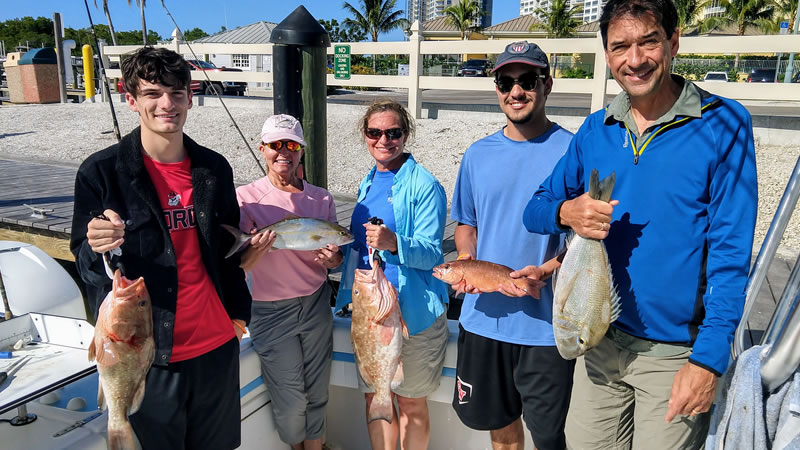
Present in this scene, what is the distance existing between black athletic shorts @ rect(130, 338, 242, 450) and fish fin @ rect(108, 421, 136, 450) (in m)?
0.21

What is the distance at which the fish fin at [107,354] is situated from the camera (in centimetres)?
204

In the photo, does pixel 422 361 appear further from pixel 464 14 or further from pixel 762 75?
pixel 464 14

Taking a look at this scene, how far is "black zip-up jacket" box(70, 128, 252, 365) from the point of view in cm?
220

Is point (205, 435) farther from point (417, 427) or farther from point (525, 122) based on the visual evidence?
point (525, 122)

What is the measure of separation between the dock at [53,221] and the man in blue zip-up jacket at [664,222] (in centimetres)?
213

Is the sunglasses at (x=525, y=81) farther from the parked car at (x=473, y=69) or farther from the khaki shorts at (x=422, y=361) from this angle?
the parked car at (x=473, y=69)

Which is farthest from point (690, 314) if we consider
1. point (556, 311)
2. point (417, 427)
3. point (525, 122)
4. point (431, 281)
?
point (417, 427)

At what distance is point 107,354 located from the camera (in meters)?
2.06

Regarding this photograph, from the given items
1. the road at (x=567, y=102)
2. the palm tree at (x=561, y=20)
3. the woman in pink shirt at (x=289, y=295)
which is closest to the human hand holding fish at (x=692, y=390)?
the woman in pink shirt at (x=289, y=295)

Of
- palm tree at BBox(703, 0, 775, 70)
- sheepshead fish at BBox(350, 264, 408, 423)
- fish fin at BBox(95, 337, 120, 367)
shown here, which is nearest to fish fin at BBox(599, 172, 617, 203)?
sheepshead fish at BBox(350, 264, 408, 423)

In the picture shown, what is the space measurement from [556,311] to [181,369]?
5.16 feet

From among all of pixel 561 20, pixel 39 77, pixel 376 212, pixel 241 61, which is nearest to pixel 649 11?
pixel 376 212

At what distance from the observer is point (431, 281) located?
9.88 feet

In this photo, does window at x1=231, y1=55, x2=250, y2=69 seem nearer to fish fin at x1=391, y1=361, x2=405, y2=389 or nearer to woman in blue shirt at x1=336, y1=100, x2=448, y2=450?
woman in blue shirt at x1=336, y1=100, x2=448, y2=450
